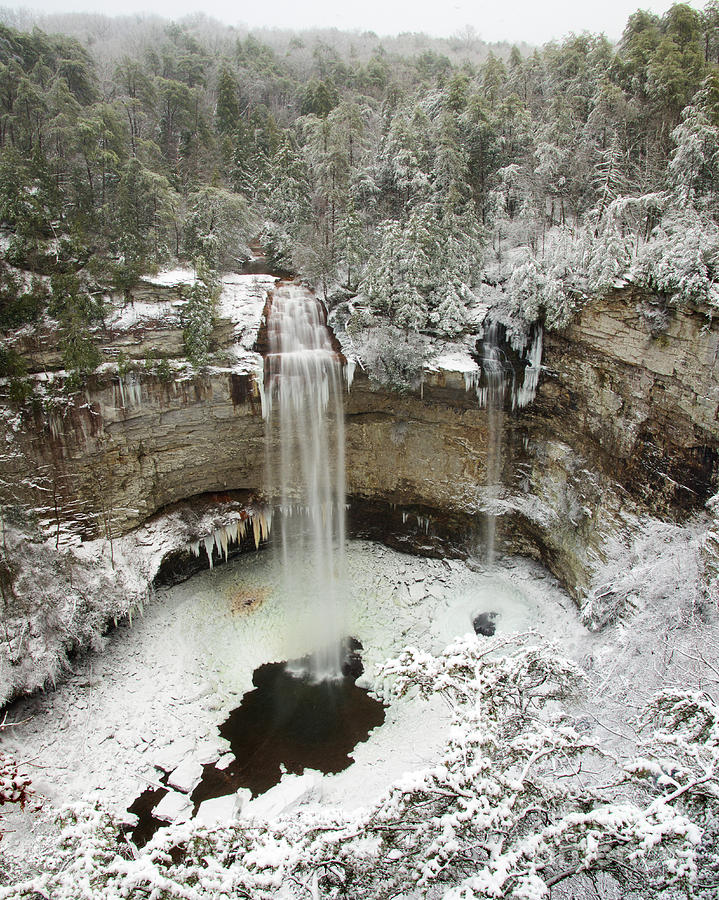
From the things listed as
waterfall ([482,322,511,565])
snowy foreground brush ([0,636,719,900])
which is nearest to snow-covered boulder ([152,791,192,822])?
snowy foreground brush ([0,636,719,900])

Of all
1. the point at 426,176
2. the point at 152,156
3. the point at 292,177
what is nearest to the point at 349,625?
the point at 426,176

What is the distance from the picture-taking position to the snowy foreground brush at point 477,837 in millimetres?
4477

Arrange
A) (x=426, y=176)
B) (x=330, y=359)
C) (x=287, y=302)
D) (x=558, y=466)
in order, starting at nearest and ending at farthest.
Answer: (x=558, y=466), (x=330, y=359), (x=287, y=302), (x=426, y=176)

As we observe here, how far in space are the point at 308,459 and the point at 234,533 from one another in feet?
11.2

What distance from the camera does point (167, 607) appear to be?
15430 mm

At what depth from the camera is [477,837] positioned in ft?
17.1

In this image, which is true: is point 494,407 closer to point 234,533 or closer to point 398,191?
point 234,533

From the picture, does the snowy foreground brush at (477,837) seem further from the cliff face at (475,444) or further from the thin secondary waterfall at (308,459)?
the thin secondary waterfall at (308,459)

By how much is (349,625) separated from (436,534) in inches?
172

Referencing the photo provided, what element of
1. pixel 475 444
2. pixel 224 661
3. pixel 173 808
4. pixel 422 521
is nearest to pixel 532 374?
pixel 475 444

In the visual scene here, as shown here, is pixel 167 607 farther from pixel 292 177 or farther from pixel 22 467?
pixel 292 177

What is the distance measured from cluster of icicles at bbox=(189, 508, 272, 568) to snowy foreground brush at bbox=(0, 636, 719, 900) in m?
10.2

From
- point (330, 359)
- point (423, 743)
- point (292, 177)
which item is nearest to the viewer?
point (423, 743)

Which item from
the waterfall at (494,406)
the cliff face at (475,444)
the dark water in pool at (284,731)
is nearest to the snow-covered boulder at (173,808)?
the dark water in pool at (284,731)
